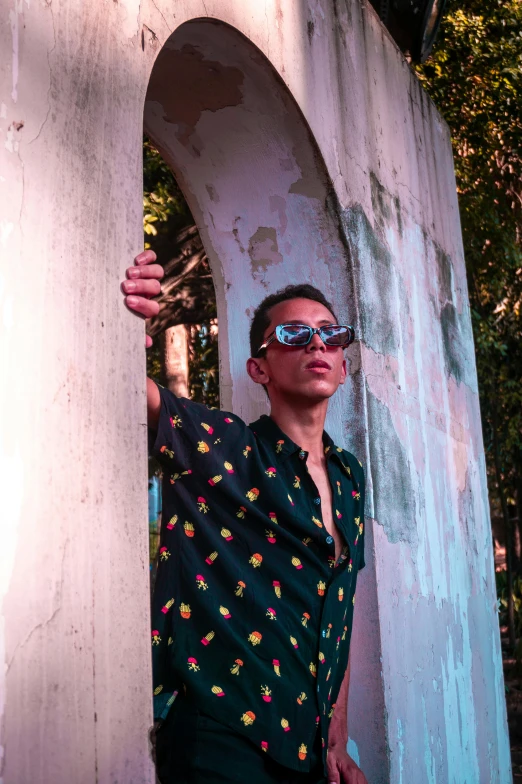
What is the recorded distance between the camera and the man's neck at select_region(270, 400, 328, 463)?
2555 mm

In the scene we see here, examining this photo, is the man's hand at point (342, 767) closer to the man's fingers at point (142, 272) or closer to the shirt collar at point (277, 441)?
the shirt collar at point (277, 441)

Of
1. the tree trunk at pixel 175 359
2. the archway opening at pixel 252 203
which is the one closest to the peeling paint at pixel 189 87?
the archway opening at pixel 252 203

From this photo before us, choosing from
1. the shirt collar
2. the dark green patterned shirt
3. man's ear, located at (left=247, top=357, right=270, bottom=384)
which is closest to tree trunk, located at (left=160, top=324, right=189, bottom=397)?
man's ear, located at (left=247, top=357, right=270, bottom=384)

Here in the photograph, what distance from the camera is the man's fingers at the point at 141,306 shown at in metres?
1.86

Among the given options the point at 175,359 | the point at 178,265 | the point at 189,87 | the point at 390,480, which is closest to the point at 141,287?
the point at 189,87

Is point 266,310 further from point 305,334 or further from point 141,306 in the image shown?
point 141,306

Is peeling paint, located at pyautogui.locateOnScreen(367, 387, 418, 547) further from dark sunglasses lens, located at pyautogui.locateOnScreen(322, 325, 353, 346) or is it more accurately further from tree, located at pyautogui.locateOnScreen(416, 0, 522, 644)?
tree, located at pyautogui.locateOnScreen(416, 0, 522, 644)

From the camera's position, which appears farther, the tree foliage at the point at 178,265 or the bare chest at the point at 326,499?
the tree foliage at the point at 178,265

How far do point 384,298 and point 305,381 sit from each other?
40.1 inches

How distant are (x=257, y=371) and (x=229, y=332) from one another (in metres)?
0.56

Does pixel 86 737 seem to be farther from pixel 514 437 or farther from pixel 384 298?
pixel 514 437

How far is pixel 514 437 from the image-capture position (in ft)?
29.3

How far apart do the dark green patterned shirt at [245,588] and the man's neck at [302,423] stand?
5.9 inches

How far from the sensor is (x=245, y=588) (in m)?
2.15
